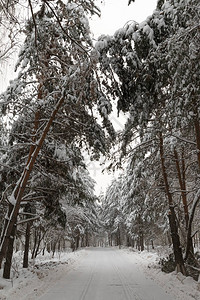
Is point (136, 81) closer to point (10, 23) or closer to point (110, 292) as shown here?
point (10, 23)

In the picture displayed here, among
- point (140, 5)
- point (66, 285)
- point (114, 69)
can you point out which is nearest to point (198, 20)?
point (140, 5)

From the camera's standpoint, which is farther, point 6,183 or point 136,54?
point 6,183

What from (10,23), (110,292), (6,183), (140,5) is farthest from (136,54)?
(6,183)

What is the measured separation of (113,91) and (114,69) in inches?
23.2

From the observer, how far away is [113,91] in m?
5.95

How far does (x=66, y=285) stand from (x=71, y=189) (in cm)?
349

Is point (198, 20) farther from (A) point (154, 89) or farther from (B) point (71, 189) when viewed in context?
(B) point (71, 189)

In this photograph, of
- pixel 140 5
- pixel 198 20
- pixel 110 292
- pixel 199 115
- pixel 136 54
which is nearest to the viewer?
pixel 198 20

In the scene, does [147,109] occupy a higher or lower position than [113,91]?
lower

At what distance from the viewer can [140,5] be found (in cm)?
491

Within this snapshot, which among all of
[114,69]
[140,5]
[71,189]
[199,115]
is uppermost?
[140,5]

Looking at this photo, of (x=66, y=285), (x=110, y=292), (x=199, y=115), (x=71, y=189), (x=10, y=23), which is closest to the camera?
(x=10, y=23)

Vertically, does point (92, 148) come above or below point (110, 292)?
above

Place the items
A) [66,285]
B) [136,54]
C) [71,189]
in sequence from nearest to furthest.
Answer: [136,54] < [66,285] < [71,189]
